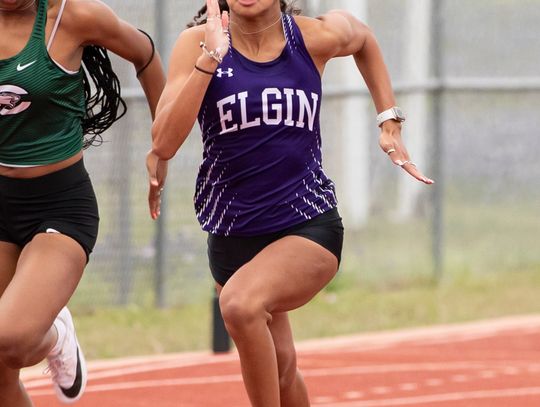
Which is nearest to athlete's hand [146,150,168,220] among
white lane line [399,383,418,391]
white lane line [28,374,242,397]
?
white lane line [28,374,242,397]

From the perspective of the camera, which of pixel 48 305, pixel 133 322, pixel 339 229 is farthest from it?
pixel 133 322

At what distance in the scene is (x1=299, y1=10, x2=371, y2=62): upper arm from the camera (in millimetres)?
6098

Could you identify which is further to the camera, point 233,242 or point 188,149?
point 188,149

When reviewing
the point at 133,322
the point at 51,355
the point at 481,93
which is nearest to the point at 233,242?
the point at 51,355

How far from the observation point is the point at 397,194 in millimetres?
13336

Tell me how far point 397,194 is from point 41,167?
24.9ft

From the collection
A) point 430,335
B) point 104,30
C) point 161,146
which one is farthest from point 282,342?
point 430,335

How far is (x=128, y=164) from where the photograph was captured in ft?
37.0

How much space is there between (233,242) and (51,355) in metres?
1.34

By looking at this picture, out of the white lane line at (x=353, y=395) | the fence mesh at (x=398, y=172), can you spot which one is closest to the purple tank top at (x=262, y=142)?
the white lane line at (x=353, y=395)

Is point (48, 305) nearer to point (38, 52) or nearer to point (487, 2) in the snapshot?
A: point (38, 52)

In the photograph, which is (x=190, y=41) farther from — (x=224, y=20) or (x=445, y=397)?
(x=445, y=397)

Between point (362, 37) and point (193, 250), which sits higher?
point (362, 37)

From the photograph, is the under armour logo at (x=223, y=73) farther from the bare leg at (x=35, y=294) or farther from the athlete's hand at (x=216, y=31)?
the bare leg at (x=35, y=294)
